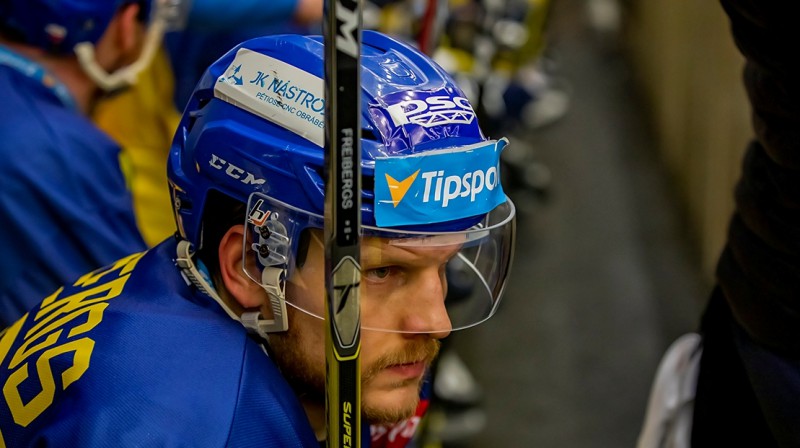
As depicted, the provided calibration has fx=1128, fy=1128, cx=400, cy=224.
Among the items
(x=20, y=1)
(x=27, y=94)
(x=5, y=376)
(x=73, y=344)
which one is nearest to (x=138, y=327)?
(x=73, y=344)

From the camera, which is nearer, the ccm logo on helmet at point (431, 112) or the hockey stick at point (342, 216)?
the hockey stick at point (342, 216)

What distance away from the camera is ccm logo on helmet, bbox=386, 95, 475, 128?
1.44m

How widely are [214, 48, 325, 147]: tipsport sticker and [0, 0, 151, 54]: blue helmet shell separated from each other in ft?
3.55

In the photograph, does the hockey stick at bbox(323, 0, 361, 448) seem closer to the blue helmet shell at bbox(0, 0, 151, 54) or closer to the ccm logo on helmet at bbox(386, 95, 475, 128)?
the ccm logo on helmet at bbox(386, 95, 475, 128)

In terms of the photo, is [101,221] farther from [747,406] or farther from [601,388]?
[601,388]

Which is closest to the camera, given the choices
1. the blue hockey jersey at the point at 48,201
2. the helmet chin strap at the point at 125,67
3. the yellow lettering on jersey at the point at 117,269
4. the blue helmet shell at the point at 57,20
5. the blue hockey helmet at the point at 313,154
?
the blue hockey helmet at the point at 313,154

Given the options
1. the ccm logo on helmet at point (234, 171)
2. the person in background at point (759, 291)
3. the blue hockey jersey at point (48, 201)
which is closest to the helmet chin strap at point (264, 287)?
the ccm logo on helmet at point (234, 171)

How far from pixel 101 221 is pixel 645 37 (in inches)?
188

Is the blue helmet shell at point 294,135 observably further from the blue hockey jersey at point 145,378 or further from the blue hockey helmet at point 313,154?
the blue hockey jersey at point 145,378

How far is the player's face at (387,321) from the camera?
1.48 metres

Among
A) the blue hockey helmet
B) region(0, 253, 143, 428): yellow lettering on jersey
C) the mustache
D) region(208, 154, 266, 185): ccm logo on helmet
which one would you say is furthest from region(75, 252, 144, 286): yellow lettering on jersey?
the mustache

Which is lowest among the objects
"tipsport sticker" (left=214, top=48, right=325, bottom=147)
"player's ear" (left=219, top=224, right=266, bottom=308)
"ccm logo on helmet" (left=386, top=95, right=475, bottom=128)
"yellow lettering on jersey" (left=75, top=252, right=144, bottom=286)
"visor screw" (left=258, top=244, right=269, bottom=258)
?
"yellow lettering on jersey" (left=75, top=252, right=144, bottom=286)

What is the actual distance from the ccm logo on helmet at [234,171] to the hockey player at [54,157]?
0.89 metres

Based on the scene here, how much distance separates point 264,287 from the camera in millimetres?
1496
